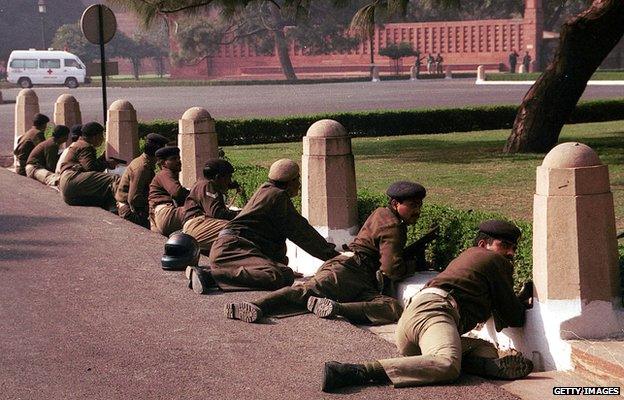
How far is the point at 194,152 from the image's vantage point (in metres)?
13.3

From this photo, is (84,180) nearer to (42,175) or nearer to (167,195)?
(167,195)

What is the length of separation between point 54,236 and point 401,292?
4701 mm

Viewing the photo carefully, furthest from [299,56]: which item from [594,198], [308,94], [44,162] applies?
[594,198]

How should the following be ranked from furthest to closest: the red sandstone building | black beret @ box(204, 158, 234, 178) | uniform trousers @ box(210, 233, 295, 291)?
the red sandstone building, black beret @ box(204, 158, 234, 178), uniform trousers @ box(210, 233, 295, 291)

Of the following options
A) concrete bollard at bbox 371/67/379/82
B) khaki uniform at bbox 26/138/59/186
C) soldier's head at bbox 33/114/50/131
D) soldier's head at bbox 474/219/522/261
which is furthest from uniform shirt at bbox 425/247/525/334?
concrete bollard at bbox 371/67/379/82

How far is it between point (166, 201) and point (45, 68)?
157 ft

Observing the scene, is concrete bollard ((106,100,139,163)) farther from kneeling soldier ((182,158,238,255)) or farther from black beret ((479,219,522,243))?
black beret ((479,219,522,243))

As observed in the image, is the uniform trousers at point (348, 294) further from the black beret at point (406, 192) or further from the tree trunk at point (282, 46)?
the tree trunk at point (282, 46)

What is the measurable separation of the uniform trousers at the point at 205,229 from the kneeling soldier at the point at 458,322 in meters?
3.60

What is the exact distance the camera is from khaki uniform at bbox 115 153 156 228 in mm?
12164

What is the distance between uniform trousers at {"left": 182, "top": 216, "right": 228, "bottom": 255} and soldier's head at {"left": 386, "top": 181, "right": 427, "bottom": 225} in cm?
264

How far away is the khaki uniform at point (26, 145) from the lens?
16.6 meters

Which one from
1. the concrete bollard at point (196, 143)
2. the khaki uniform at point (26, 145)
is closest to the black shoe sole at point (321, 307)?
the concrete bollard at point (196, 143)

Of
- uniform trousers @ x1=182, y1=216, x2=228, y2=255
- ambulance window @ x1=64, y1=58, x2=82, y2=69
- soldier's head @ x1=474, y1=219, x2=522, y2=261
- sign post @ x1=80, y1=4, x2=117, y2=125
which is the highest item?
sign post @ x1=80, y1=4, x2=117, y2=125
